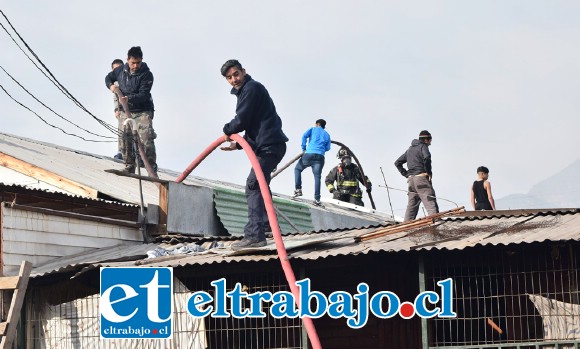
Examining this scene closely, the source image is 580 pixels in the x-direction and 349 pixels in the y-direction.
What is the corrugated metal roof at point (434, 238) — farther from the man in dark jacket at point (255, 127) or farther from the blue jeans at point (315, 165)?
the blue jeans at point (315, 165)

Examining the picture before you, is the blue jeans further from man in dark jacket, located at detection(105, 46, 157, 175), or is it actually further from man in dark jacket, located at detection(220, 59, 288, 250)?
man in dark jacket, located at detection(220, 59, 288, 250)

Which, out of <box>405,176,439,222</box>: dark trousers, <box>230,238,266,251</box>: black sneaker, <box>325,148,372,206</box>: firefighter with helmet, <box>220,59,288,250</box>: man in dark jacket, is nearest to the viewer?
<box>220,59,288,250</box>: man in dark jacket

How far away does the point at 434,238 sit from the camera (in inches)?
540

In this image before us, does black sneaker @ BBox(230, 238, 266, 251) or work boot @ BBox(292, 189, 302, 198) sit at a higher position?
work boot @ BBox(292, 189, 302, 198)

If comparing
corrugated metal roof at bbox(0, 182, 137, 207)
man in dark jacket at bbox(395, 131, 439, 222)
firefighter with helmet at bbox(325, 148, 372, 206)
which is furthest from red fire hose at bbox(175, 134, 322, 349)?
firefighter with helmet at bbox(325, 148, 372, 206)

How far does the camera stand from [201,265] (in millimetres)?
13922

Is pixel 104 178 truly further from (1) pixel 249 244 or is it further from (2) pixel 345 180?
(2) pixel 345 180

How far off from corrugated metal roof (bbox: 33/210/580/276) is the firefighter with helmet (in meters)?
9.10

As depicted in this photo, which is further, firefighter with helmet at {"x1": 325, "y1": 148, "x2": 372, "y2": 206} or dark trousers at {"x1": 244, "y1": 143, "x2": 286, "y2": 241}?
firefighter with helmet at {"x1": 325, "y1": 148, "x2": 372, "y2": 206}

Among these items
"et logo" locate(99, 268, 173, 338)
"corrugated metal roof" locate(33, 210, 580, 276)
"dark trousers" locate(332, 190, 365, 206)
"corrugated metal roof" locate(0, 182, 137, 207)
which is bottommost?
"et logo" locate(99, 268, 173, 338)

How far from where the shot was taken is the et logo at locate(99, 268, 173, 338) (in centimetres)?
1438

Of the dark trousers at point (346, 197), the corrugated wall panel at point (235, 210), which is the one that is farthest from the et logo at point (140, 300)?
the dark trousers at point (346, 197)

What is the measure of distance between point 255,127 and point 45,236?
337cm

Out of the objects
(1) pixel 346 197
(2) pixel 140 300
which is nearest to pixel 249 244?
(2) pixel 140 300
